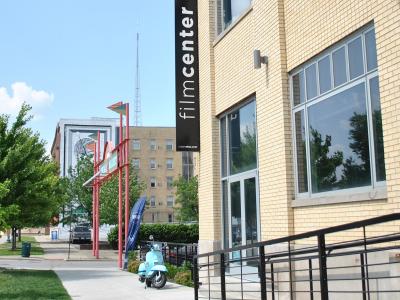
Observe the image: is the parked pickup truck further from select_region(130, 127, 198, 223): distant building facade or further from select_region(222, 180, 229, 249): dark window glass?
select_region(130, 127, 198, 223): distant building facade

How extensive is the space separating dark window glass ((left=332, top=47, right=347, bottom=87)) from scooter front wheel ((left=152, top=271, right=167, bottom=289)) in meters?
7.63

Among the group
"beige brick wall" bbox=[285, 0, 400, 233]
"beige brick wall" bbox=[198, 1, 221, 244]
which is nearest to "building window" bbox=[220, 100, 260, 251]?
"beige brick wall" bbox=[198, 1, 221, 244]

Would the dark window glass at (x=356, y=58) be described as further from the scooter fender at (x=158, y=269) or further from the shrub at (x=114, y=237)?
the shrub at (x=114, y=237)

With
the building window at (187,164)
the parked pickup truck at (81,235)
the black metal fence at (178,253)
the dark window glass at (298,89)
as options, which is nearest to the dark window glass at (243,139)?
the dark window glass at (298,89)

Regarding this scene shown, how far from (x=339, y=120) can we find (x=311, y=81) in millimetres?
1165

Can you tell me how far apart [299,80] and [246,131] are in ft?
8.99

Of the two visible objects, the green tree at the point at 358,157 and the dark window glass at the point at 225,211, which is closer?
the green tree at the point at 358,157

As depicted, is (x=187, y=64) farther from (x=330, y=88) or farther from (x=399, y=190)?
(x=399, y=190)

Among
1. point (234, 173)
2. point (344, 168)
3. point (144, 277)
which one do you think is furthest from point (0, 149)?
point (344, 168)

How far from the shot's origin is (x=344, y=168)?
28.0ft

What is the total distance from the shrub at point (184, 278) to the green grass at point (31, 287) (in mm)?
3035

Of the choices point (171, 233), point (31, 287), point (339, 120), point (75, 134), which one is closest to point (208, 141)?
point (339, 120)

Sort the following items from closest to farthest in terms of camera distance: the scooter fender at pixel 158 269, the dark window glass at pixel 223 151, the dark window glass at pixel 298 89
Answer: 1. the dark window glass at pixel 298 89
2. the dark window glass at pixel 223 151
3. the scooter fender at pixel 158 269

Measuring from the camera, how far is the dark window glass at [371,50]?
7.88 m
